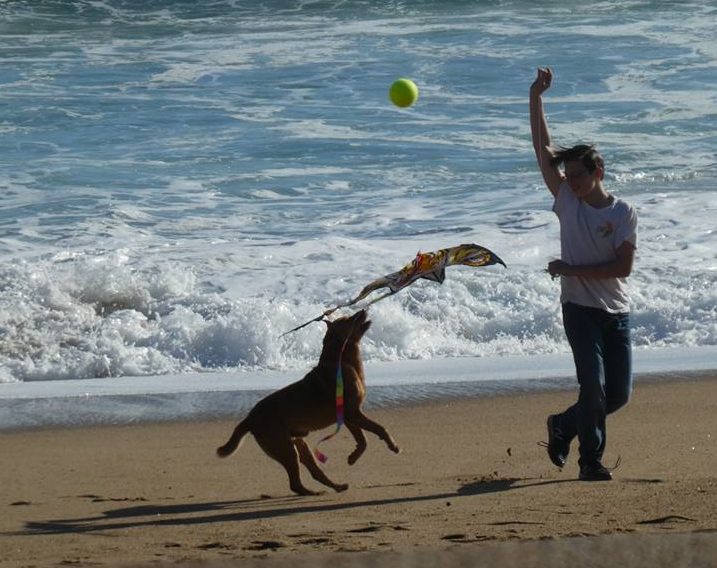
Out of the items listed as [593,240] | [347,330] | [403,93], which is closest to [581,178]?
[593,240]

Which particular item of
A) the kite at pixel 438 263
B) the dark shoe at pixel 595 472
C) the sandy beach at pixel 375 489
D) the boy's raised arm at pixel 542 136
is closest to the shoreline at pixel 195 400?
the sandy beach at pixel 375 489

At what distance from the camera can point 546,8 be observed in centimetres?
2564

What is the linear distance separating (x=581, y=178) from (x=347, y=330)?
1.14m

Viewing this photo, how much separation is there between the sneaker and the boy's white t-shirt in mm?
622

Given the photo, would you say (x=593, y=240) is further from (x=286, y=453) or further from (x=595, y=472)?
(x=286, y=453)

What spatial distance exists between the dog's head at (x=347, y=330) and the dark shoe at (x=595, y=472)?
109cm

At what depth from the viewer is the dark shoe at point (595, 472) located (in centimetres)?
533

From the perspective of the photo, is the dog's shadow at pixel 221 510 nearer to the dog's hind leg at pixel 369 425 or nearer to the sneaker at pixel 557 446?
the sneaker at pixel 557 446

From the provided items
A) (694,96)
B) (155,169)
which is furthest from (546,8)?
(155,169)

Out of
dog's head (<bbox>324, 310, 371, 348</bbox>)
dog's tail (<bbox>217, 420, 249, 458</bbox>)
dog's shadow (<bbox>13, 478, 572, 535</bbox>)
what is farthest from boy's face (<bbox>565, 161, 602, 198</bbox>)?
dog's tail (<bbox>217, 420, 249, 458</bbox>)

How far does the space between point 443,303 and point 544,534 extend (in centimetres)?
612

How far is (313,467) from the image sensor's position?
215 inches

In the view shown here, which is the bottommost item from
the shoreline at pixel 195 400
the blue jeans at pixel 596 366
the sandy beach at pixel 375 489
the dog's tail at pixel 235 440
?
the shoreline at pixel 195 400

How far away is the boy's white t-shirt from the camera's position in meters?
5.10
